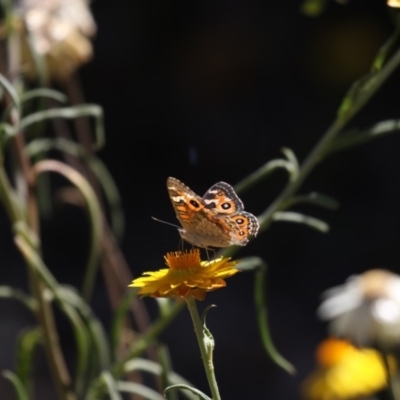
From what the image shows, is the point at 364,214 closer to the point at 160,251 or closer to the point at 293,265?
the point at 293,265

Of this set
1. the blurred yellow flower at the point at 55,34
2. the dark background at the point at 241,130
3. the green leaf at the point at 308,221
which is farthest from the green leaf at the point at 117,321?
the dark background at the point at 241,130

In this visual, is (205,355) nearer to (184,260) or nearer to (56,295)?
(184,260)

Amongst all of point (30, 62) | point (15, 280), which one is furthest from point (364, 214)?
point (30, 62)

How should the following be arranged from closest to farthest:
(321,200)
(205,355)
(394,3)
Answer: (205,355)
(394,3)
(321,200)

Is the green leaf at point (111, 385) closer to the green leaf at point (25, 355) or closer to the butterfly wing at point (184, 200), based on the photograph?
the green leaf at point (25, 355)

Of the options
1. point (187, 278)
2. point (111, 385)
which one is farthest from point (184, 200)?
point (111, 385)

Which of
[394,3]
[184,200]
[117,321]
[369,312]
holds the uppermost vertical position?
[394,3]

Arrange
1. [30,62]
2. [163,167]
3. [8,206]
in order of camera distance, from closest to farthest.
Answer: [8,206] → [30,62] → [163,167]
